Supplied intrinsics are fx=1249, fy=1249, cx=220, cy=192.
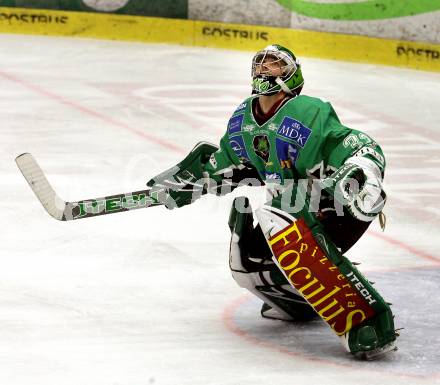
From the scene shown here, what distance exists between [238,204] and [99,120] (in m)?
5.22

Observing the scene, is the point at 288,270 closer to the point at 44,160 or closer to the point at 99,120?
the point at 44,160

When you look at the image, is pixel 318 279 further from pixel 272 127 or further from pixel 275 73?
pixel 275 73

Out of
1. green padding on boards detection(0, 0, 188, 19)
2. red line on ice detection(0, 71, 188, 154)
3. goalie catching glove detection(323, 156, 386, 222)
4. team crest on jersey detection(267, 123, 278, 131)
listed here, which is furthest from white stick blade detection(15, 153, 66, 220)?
green padding on boards detection(0, 0, 188, 19)

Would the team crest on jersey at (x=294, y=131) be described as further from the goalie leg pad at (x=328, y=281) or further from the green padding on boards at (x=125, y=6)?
the green padding on boards at (x=125, y=6)

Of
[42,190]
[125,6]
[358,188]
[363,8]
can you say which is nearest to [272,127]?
[358,188]

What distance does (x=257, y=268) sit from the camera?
475cm

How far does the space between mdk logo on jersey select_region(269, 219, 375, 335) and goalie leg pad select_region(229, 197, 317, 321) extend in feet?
1.05

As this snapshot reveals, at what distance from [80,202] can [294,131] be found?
0.97m

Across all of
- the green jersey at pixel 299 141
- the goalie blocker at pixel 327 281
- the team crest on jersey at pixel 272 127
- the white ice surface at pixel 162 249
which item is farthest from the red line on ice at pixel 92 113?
the goalie blocker at pixel 327 281

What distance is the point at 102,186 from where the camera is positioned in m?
7.57

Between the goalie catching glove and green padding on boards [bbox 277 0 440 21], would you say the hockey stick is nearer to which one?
the goalie catching glove

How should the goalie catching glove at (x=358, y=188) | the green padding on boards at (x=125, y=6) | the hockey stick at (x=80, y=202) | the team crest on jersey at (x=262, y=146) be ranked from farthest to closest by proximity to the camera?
the green padding on boards at (x=125, y=6), the hockey stick at (x=80, y=202), the team crest on jersey at (x=262, y=146), the goalie catching glove at (x=358, y=188)

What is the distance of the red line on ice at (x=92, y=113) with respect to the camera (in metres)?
8.96

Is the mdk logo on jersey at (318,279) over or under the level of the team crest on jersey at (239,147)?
under
